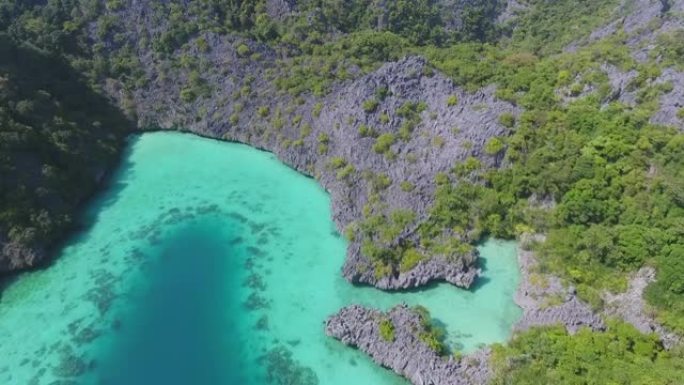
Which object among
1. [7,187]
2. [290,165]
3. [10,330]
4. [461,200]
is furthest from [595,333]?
[7,187]

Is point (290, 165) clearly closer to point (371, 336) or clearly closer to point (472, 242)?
point (472, 242)

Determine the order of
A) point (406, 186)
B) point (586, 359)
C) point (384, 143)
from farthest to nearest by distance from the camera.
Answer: point (384, 143), point (406, 186), point (586, 359)

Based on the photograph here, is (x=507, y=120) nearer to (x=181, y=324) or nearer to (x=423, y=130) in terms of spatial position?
(x=423, y=130)

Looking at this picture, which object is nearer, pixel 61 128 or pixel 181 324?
pixel 181 324

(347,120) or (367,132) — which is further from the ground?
(347,120)

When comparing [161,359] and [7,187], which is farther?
[7,187]

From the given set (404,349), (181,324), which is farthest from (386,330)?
(181,324)

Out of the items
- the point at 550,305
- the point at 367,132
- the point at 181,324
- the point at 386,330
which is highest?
the point at 367,132
